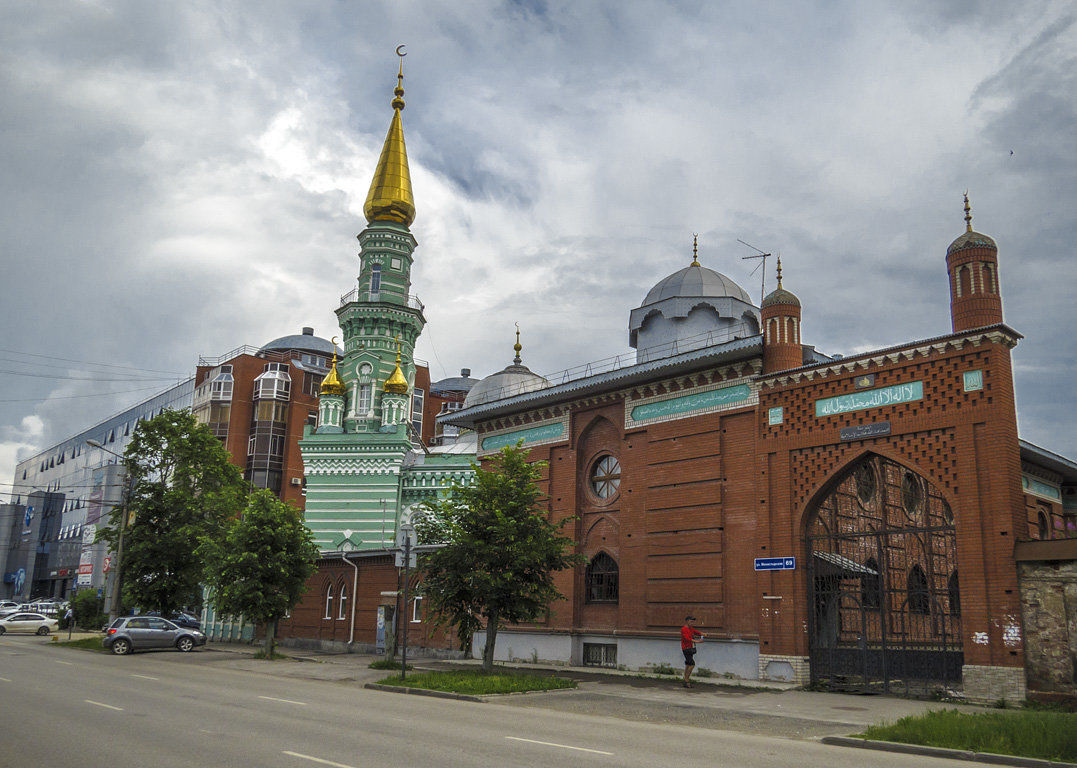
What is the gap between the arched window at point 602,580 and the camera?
28.6 m

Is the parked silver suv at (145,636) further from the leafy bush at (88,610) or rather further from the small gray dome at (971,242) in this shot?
the small gray dome at (971,242)

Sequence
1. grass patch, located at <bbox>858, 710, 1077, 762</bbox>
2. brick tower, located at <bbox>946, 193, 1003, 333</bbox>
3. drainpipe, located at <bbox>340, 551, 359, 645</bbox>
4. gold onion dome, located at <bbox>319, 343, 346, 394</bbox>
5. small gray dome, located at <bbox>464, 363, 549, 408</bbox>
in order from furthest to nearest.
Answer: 1. gold onion dome, located at <bbox>319, 343, 346, 394</bbox>
2. small gray dome, located at <bbox>464, 363, 549, 408</bbox>
3. drainpipe, located at <bbox>340, 551, 359, 645</bbox>
4. brick tower, located at <bbox>946, 193, 1003, 333</bbox>
5. grass patch, located at <bbox>858, 710, 1077, 762</bbox>

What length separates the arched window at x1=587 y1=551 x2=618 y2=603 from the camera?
93.8 ft

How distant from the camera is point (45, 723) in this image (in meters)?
12.8

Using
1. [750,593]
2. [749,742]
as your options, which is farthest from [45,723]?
[750,593]

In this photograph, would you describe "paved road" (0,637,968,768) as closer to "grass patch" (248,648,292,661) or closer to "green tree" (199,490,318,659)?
"green tree" (199,490,318,659)

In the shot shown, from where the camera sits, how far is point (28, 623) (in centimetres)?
5016

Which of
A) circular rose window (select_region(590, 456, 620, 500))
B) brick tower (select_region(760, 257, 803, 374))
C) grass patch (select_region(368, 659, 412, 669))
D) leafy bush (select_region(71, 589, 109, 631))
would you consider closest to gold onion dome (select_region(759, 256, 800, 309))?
brick tower (select_region(760, 257, 803, 374))

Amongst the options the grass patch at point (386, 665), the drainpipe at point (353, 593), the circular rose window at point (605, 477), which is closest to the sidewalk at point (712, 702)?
the grass patch at point (386, 665)

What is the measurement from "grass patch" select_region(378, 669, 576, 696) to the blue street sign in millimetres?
6238

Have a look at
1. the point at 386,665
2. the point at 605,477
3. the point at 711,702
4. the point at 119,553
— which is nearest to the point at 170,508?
the point at 119,553

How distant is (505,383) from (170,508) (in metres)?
17.6

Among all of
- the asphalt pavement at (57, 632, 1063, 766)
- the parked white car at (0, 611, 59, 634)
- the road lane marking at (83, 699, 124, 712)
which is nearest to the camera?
the road lane marking at (83, 699, 124, 712)

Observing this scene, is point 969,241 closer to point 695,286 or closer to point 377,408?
point 695,286
